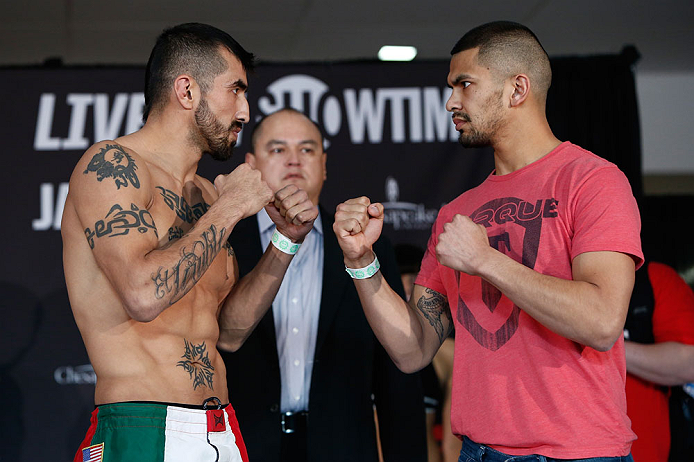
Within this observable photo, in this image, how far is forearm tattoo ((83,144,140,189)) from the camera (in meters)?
1.60

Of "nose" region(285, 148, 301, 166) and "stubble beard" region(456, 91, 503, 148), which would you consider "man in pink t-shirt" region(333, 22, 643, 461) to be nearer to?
"stubble beard" region(456, 91, 503, 148)

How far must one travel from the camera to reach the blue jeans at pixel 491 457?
1.51m

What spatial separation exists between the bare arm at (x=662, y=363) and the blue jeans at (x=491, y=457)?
3.42 feet

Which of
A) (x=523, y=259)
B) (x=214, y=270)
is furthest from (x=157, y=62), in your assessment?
(x=523, y=259)

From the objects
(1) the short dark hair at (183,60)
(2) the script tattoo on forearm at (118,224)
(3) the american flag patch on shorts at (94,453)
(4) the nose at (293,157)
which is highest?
(1) the short dark hair at (183,60)

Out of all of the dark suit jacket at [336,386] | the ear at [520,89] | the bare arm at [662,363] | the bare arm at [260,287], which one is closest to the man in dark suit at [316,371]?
the dark suit jacket at [336,386]

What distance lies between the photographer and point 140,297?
59.2 inches

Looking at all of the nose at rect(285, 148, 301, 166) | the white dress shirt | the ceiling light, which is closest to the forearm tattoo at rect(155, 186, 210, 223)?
the white dress shirt

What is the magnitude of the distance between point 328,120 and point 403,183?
1.60 feet

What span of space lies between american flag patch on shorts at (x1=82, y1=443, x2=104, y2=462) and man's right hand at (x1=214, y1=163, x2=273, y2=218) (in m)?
0.60

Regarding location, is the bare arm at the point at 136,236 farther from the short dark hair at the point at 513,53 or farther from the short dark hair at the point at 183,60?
the short dark hair at the point at 513,53

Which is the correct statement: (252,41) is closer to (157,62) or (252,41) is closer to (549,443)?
(157,62)

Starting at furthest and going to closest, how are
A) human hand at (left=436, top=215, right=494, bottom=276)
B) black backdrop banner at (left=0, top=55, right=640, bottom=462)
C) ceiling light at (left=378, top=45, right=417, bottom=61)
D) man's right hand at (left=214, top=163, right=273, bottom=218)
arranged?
ceiling light at (left=378, top=45, right=417, bottom=61) → black backdrop banner at (left=0, top=55, right=640, bottom=462) → man's right hand at (left=214, top=163, right=273, bottom=218) → human hand at (left=436, top=215, right=494, bottom=276)

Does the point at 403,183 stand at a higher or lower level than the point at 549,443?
higher
